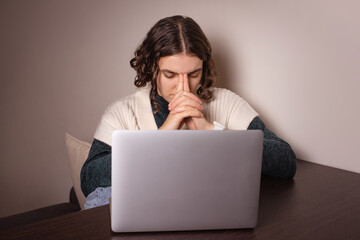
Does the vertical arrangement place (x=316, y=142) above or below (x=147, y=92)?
below

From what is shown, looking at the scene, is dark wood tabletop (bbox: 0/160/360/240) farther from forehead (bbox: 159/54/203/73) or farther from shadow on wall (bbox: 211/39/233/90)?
shadow on wall (bbox: 211/39/233/90)

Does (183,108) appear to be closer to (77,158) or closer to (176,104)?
(176,104)

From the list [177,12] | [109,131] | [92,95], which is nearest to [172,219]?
[109,131]

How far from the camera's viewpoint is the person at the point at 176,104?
1.24 metres

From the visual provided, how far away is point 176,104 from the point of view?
126cm

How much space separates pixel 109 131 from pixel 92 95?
766 millimetres

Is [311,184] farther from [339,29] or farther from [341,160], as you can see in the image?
[339,29]

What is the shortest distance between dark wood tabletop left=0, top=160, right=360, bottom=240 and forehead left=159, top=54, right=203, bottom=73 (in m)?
0.55

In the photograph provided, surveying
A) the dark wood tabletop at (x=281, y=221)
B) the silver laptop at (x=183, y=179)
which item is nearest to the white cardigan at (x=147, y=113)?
the dark wood tabletop at (x=281, y=221)

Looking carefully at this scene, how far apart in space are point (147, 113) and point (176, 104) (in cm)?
30

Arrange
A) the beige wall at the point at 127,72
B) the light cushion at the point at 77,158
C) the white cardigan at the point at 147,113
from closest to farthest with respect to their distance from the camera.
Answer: the beige wall at the point at 127,72, the white cardigan at the point at 147,113, the light cushion at the point at 77,158

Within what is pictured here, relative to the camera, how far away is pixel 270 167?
4.00 ft

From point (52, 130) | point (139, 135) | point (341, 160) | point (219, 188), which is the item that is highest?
point (139, 135)

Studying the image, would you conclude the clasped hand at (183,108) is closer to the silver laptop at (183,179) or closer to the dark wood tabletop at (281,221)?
the dark wood tabletop at (281,221)
